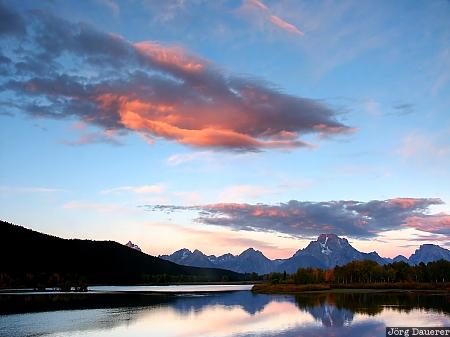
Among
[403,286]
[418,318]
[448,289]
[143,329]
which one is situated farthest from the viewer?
[403,286]

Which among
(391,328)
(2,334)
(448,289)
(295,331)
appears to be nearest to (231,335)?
(295,331)

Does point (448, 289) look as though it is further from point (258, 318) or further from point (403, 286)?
point (258, 318)

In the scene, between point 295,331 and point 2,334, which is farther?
point 295,331

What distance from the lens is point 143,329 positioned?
238 ft

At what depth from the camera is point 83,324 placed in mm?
76562

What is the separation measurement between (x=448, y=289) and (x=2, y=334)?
6110 inches

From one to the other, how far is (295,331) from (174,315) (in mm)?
36763

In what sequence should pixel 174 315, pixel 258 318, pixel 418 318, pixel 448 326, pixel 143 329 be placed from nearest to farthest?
pixel 448 326 → pixel 143 329 → pixel 418 318 → pixel 258 318 → pixel 174 315

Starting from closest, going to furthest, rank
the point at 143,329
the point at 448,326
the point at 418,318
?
the point at 448,326
the point at 143,329
the point at 418,318

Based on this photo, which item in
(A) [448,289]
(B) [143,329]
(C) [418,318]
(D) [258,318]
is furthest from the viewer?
(A) [448,289]

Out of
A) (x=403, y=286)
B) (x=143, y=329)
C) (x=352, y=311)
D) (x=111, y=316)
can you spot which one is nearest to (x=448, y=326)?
(x=352, y=311)

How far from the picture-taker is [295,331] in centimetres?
6688

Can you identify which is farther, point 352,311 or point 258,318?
point 352,311

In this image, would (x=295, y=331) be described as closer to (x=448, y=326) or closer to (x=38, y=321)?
(x=448, y=326)
